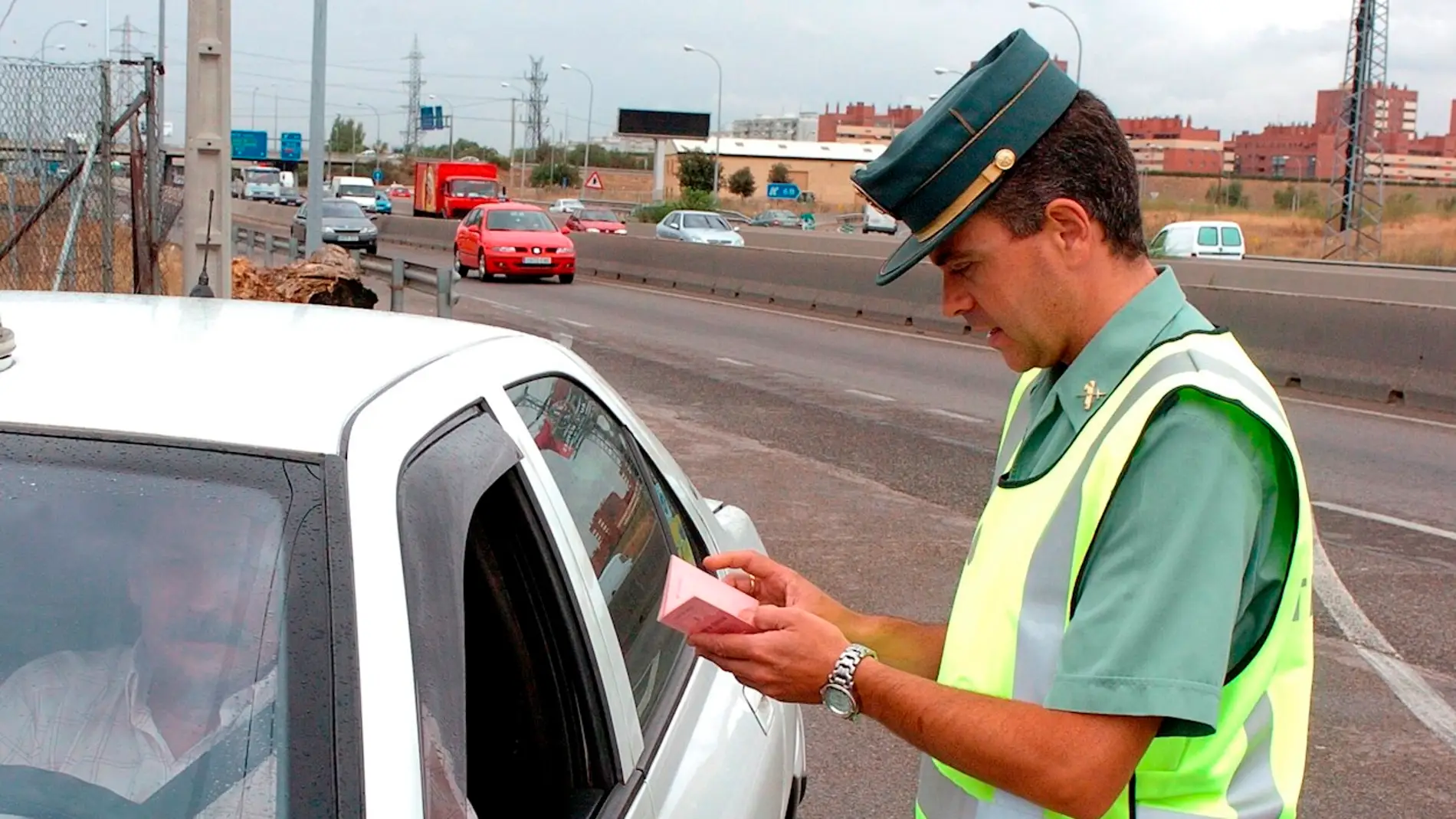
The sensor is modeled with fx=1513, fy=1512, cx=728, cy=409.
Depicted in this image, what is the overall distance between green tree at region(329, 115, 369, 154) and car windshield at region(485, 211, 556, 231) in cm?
12568

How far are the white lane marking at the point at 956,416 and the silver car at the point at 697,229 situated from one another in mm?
24429

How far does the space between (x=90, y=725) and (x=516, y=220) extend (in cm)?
2959

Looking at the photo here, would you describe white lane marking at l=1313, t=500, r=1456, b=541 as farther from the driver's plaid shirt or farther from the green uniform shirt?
the driver's plaid shirt

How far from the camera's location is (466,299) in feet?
82.3

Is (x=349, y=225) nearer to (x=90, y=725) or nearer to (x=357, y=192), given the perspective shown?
(x=357, y=192)

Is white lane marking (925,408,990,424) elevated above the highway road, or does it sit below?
below

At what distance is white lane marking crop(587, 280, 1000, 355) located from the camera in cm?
1917

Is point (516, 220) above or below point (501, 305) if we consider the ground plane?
above

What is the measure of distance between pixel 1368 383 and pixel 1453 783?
1069 centimetres

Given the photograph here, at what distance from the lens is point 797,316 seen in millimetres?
23031

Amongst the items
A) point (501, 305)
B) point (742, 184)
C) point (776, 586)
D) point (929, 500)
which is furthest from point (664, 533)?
point (742, 184)

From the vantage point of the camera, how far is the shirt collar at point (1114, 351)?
185cm

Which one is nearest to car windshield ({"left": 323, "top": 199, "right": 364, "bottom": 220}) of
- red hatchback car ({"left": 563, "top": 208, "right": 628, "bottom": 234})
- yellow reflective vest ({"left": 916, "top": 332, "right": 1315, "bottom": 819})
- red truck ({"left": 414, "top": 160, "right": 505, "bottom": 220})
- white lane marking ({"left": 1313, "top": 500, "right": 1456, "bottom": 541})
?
red hatchback car ({"left": 563, "top": 208, "right": 628, "bottom": 234})

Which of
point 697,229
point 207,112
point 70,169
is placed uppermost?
point 207,112
